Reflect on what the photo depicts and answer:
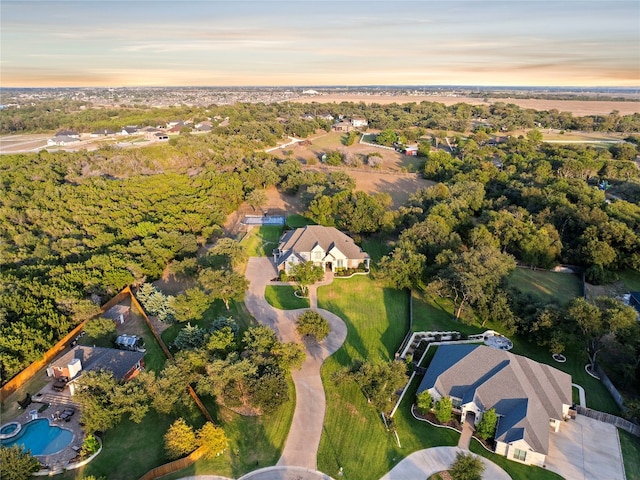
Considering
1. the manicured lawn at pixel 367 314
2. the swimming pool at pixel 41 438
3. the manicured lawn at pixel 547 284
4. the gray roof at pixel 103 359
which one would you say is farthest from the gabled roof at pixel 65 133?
the manicured lawn at pixel 547 284

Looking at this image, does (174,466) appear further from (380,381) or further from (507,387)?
(507,387)

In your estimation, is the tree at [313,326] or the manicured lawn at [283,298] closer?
the tree at [313,326]

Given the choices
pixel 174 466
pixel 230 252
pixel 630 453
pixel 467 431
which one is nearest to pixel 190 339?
pixel 174 466

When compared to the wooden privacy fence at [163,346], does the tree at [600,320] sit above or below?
above

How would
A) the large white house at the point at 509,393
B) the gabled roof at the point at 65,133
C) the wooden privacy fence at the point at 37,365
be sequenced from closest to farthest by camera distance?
1. the large white house at the point at 509,393
2. the wooden privacy fence at the point at 37,365
3. the gabled roof at the point at 65,133

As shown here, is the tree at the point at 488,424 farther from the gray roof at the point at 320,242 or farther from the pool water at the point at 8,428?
the pool water at the point at 8,428

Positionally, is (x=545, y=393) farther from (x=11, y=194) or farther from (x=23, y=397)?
(x=11, y=194)

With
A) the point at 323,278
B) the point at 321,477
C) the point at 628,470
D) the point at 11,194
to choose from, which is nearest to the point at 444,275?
the point at 323,278
